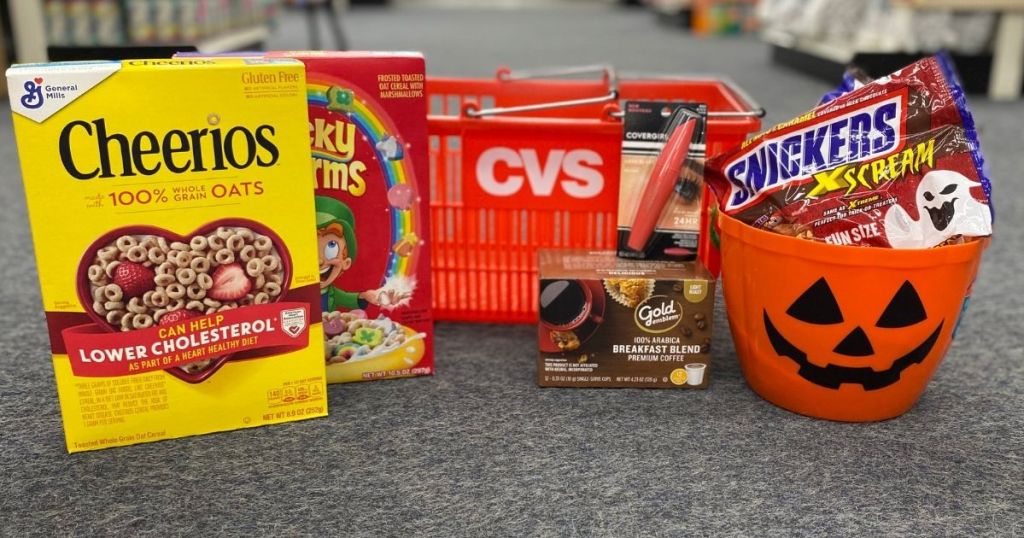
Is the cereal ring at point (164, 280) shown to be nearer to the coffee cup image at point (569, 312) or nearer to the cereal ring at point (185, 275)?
the cereal ring at point (185, 275)

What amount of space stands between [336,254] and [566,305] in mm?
310

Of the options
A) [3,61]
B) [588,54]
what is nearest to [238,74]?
[3,61]

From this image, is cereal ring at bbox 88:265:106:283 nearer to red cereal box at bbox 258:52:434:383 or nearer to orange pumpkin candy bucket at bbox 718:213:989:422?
red cereal box at bbox 258:52:434:383

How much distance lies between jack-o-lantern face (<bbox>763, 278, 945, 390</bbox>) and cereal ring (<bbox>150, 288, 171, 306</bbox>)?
28.0 inches

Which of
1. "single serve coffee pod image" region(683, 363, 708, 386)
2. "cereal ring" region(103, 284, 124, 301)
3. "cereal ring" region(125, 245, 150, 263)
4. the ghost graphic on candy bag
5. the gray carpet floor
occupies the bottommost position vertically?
the gray carpet floor

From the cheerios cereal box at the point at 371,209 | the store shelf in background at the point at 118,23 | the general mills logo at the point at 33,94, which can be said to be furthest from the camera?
the store shelf in background at the point at 118,23

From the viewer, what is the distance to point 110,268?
957 millimetres

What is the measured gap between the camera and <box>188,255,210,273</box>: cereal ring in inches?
38.9

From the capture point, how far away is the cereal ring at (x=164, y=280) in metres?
0.98

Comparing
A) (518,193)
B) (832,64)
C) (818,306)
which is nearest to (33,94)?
(518,193)

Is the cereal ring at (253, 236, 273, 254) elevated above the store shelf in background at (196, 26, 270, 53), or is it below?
above

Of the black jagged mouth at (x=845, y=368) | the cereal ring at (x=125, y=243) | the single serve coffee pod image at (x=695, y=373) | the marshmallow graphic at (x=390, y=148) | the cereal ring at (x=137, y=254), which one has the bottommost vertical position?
the single serve coffee pod image at (x=695, y=373)

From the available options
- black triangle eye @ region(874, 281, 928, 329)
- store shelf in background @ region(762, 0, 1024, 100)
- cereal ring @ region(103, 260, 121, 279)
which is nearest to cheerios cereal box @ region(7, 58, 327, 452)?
cereal ring @ region(103, 260, 121, 279)

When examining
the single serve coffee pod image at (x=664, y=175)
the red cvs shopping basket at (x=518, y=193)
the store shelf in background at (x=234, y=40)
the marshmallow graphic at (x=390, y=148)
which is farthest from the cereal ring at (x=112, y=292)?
the store shelf in background at (x=234, y=40)
